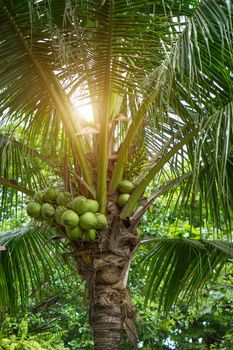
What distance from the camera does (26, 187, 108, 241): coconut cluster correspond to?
3.11 metres

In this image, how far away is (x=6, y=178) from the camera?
13.1 ft

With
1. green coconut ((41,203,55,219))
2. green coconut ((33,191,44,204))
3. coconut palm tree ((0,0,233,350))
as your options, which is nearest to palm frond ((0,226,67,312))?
coconut palm tree ((0,0,233,350))

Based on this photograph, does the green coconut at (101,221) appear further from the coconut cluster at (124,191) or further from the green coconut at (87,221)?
the coconut cluster at (124,191)

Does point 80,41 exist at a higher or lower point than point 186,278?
higher

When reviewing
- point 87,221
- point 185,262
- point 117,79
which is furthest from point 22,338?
point 117,79

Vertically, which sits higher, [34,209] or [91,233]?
[34,209]

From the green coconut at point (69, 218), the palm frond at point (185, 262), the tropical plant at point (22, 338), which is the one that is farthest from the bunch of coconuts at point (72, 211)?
the tropical plant at point (22, 338)

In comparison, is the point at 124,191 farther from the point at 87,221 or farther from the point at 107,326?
the point at 107,326

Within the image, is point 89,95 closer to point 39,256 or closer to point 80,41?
point 80,41

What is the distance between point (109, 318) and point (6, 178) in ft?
4.45

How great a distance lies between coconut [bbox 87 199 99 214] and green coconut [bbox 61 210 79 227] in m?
0.11

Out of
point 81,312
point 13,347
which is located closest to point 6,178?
point 13,347

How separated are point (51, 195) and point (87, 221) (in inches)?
13.3

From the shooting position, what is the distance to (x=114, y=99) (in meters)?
3.66
